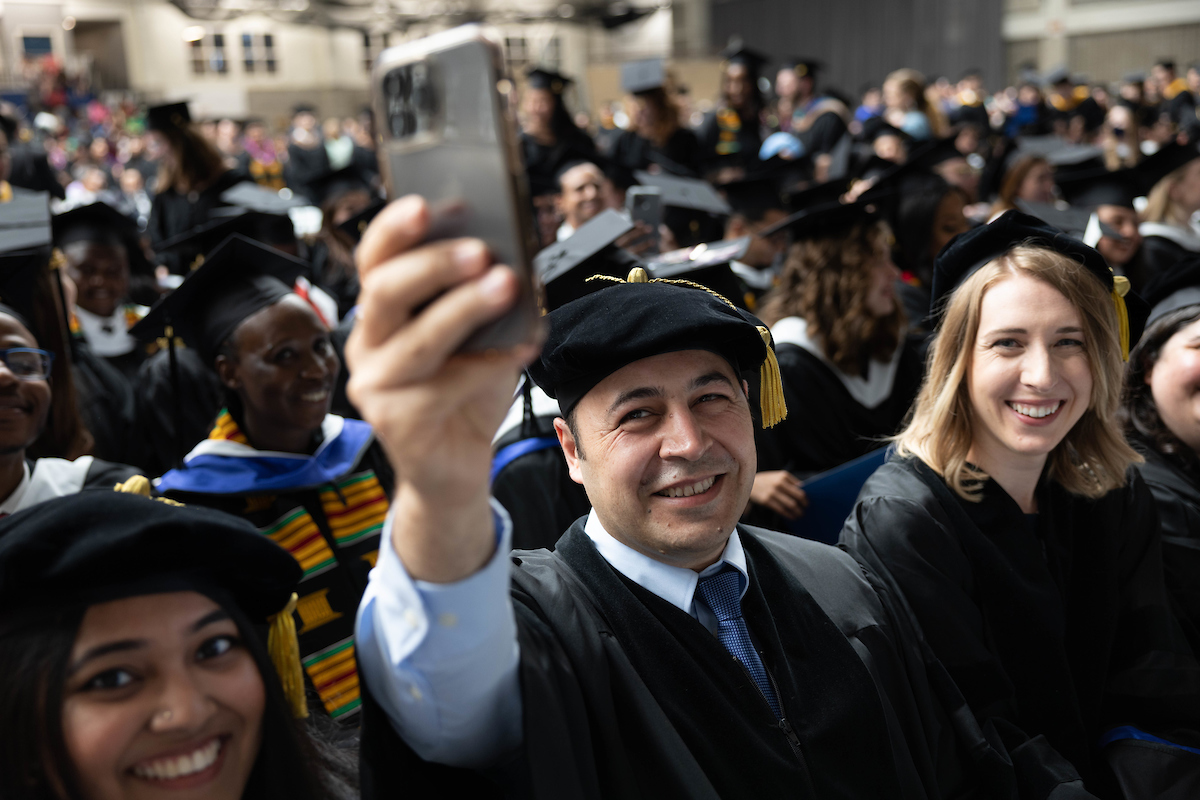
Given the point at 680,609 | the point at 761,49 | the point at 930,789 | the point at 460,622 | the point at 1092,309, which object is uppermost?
the point at 761,49

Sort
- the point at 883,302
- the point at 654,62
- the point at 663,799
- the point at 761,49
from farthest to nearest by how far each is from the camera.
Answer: the point at 761,49 → the point at 654,62 → the point at 883,302 → the point at 663,799

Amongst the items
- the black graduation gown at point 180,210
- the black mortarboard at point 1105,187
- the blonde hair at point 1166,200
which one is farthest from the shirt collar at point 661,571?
the black graduation gown at point 180,210

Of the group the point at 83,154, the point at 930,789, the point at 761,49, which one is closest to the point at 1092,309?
the point at 930,789

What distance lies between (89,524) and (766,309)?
300 cm

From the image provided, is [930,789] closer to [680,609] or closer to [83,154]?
[680,609]

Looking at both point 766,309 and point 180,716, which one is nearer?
point 180,716

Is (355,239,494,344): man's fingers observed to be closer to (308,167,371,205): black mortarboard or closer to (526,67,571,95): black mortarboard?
(308,167,371,205): black mortarboard

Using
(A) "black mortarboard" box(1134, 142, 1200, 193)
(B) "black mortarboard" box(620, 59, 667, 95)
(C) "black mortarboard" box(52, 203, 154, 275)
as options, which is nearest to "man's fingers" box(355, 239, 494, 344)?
(C) "black mortarboard" box(52, 203, 154, 275)

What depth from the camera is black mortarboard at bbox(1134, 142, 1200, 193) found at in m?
5.57

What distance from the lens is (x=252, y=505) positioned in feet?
8.70

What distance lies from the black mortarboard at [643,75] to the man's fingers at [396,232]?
8280mm

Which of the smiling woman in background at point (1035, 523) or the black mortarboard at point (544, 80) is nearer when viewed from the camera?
the smiling woman in background at point (1035, 523)

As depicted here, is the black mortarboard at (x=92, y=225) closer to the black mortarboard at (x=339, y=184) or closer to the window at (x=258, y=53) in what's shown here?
the black mortarboard at (x=339, y=184)

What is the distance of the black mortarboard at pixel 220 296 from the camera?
113 inches
